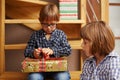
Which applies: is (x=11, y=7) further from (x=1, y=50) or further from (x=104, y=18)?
(x=104, y=18)

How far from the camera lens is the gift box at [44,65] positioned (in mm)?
1501

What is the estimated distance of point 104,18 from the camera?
1998 mm

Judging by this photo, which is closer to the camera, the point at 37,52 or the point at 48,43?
the point at 37,52

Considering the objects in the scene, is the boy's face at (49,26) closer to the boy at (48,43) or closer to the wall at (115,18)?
the boy at (48,43)

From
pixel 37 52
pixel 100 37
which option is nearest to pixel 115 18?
pixel 37 52

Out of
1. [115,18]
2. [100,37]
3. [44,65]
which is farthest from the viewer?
[115,18]

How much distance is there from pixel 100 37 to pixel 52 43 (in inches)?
25.3

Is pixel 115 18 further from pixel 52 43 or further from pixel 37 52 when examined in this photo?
pixel 37 52

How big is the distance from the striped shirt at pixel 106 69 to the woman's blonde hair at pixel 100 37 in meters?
0.04

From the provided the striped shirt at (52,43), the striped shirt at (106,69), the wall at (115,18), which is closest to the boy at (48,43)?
the striped shirt at (52,43)

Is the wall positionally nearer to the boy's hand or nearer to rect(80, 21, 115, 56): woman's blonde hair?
the boy's hand

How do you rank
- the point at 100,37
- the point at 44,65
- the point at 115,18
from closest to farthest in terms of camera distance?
the point at 100,37, the point at 44,65, the point at 115,18

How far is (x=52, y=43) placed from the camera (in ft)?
5.61

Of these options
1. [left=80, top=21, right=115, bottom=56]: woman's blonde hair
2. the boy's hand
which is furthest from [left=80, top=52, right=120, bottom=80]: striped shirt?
the boy's hand
